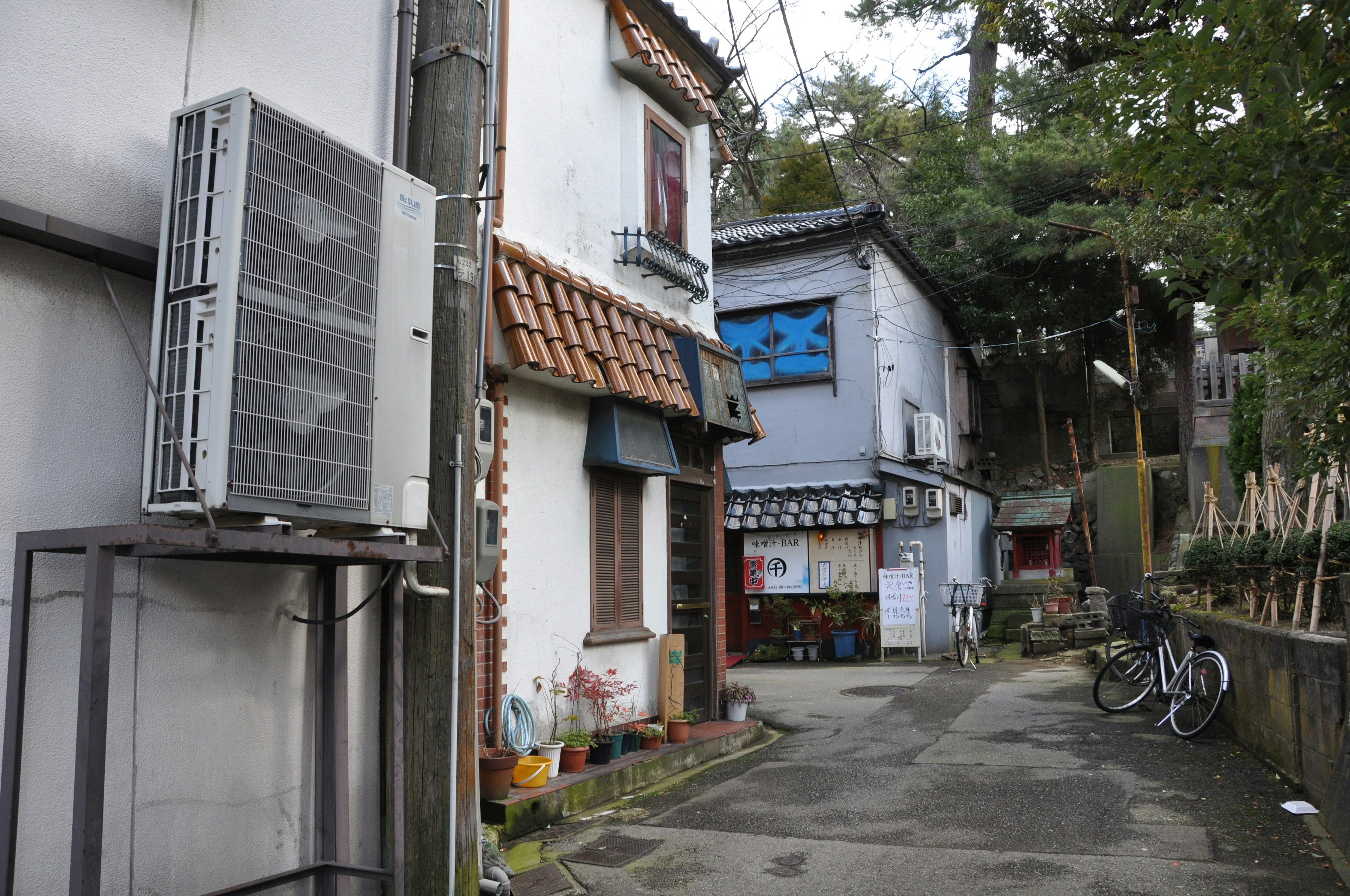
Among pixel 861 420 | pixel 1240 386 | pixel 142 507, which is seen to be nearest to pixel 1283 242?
pixel 142 507

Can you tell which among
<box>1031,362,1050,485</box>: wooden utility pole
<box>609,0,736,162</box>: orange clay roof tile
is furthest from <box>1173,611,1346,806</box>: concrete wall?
<box>1031,362,1050,485</box>: wooden utility pole

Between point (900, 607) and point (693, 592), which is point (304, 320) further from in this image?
point (900, 607)

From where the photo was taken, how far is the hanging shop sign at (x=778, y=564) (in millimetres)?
18844

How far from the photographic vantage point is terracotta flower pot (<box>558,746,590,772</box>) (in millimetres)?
7582

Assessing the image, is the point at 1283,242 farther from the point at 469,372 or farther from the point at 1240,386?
the point at 1240,386

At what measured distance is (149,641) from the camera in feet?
13.5

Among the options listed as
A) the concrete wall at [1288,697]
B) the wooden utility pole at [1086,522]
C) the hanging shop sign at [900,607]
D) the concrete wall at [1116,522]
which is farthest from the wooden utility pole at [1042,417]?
the concrete wall at [1288,697]

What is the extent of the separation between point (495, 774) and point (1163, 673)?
7.53m

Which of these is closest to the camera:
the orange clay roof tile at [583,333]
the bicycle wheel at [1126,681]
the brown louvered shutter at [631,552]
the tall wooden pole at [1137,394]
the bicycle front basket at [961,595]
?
the orange clay roof tile at [583,333]

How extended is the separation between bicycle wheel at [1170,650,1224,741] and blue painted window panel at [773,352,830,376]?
1040 centimetres

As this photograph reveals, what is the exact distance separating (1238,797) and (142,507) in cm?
742

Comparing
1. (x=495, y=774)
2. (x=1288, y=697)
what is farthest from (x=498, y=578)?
(x=1288, y=697)

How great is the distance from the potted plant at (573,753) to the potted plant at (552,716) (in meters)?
0.04

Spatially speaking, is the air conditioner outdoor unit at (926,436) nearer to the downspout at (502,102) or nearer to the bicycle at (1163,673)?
the bicycle at (1163,673)
